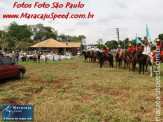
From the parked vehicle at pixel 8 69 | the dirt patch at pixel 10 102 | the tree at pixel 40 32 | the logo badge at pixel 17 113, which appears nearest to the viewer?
the logo badge at pixel 17 113

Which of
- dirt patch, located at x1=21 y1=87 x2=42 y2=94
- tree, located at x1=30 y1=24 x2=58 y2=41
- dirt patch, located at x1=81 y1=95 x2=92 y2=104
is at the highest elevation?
tree, located at x1=30 y1=24 x2=58 y2=41

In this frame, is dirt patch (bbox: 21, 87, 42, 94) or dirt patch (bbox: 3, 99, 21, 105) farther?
dirt patch (bbox: 21, 87, 42, 94)

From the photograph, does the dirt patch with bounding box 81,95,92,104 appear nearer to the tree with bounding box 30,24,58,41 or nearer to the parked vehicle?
the parked vehicle

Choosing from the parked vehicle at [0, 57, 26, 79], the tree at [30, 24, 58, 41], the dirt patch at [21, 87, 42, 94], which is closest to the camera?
the dirt patch at [21, 87, 42, 94]

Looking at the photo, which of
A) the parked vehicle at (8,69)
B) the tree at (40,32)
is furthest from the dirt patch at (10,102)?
the tree at (40,32)

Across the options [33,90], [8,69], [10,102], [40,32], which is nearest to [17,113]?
[10,102]

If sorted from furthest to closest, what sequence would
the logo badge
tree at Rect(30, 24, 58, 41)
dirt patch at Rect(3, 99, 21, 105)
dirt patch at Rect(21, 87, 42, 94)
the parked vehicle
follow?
tree at Rect(30, 24, 58, 41)
the parked vehicle
dirt patch at Rect(21, 87, 42, 94)
dirt patch at Rect(3, 99, 21, 105)
the logo badge

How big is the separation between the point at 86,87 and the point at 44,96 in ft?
7.77

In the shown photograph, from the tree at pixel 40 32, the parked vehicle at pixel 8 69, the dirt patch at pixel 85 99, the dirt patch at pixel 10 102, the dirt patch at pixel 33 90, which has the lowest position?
the dirt patch at pixel 10 102

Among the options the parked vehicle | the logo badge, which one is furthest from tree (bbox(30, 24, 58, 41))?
the logo badge

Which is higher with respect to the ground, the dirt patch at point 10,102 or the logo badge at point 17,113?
the logo badge at point 17,113

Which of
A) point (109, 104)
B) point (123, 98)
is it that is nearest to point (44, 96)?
point (109, 104)

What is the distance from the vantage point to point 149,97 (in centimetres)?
677

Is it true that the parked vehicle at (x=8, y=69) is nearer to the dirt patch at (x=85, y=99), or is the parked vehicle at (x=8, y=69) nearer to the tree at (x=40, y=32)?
the dirt patch at (x=85, y=99)
